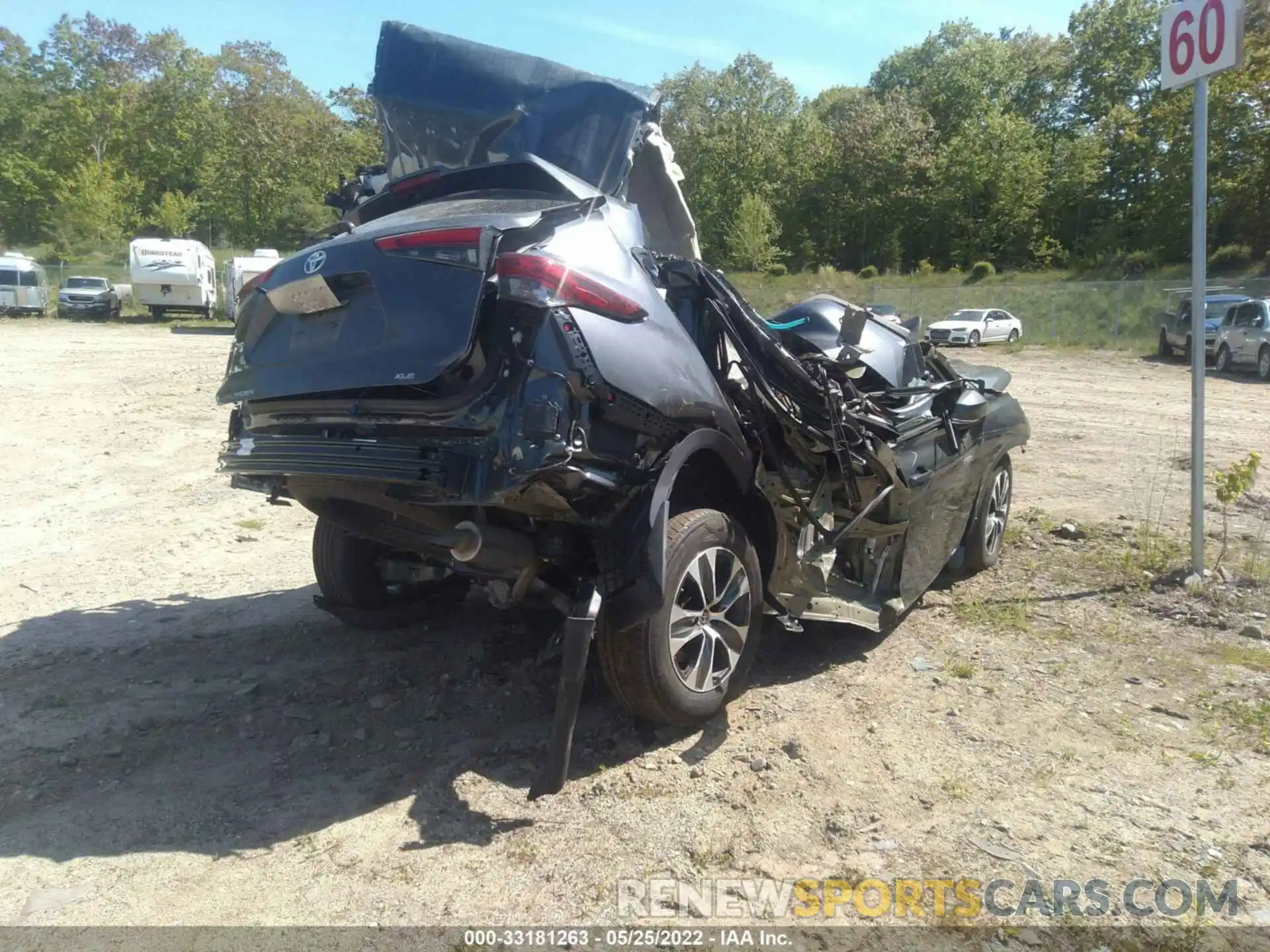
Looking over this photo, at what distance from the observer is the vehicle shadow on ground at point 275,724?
335cm

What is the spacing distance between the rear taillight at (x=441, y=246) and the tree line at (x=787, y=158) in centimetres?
4913

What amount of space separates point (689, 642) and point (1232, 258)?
50.6m

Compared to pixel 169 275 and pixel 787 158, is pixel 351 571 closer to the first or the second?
pixel 169 275

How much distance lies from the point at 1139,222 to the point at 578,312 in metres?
57.8

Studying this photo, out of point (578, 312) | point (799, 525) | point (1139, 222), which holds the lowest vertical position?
point (799, 525)

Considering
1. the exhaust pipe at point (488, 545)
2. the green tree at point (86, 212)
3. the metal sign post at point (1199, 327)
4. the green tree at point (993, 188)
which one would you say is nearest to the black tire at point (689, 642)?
the exhaust pipe at point (488, 545)

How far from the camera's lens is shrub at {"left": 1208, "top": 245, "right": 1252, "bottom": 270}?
44688mm

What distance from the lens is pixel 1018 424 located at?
654 cm

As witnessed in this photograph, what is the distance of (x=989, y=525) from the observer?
616cm

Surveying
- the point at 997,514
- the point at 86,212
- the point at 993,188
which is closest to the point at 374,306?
the point at 997,514

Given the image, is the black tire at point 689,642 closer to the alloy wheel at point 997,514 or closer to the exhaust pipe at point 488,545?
the exhaust pipe at point 488,545

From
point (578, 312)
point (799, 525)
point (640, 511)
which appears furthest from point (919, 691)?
point (578, 312)

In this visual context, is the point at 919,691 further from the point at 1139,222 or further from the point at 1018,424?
the point at 1139,222

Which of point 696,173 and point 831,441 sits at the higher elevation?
point 696,173
